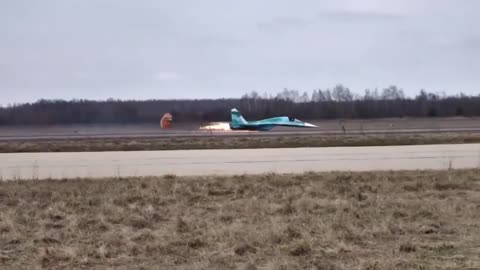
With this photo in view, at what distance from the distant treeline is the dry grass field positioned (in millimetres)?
67028

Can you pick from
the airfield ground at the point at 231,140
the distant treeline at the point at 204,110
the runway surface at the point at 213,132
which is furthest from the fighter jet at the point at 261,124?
the distant treeline at the point at 204,110

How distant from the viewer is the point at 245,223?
9078mm

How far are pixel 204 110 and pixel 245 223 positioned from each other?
8611cm

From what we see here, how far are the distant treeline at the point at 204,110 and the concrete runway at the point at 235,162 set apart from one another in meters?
56.3

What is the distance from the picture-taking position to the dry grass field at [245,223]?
6594 millimetres

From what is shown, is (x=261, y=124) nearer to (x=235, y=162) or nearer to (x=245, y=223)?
(x=235, y=162)

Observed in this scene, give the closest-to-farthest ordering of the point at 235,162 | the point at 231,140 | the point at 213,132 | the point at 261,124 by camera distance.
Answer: the point at 235,162 → the point at 231,140 → the point at 213,132 → the point at 261,124

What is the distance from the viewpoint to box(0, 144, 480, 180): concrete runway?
18.7 metres

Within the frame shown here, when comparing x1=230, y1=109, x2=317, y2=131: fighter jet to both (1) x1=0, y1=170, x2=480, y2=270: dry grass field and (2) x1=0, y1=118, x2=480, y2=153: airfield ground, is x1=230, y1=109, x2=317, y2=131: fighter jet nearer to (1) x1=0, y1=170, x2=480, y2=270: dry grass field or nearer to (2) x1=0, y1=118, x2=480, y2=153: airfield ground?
(2) x1=0, y1=118, x2=480, y2=153: airfield ground

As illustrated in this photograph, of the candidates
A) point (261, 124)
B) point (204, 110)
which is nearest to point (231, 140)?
point (261, 124)

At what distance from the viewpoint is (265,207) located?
10609 millimetres

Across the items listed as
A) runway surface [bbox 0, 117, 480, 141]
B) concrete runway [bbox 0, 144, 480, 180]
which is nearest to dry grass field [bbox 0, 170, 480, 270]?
concrete runway [bbox 0, 144, 480, 180]

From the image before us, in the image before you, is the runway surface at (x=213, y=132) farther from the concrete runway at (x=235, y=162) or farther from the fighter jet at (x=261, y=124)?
the concrete runway at (x=235, y=162)

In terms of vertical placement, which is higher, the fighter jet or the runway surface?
the fighter jet
